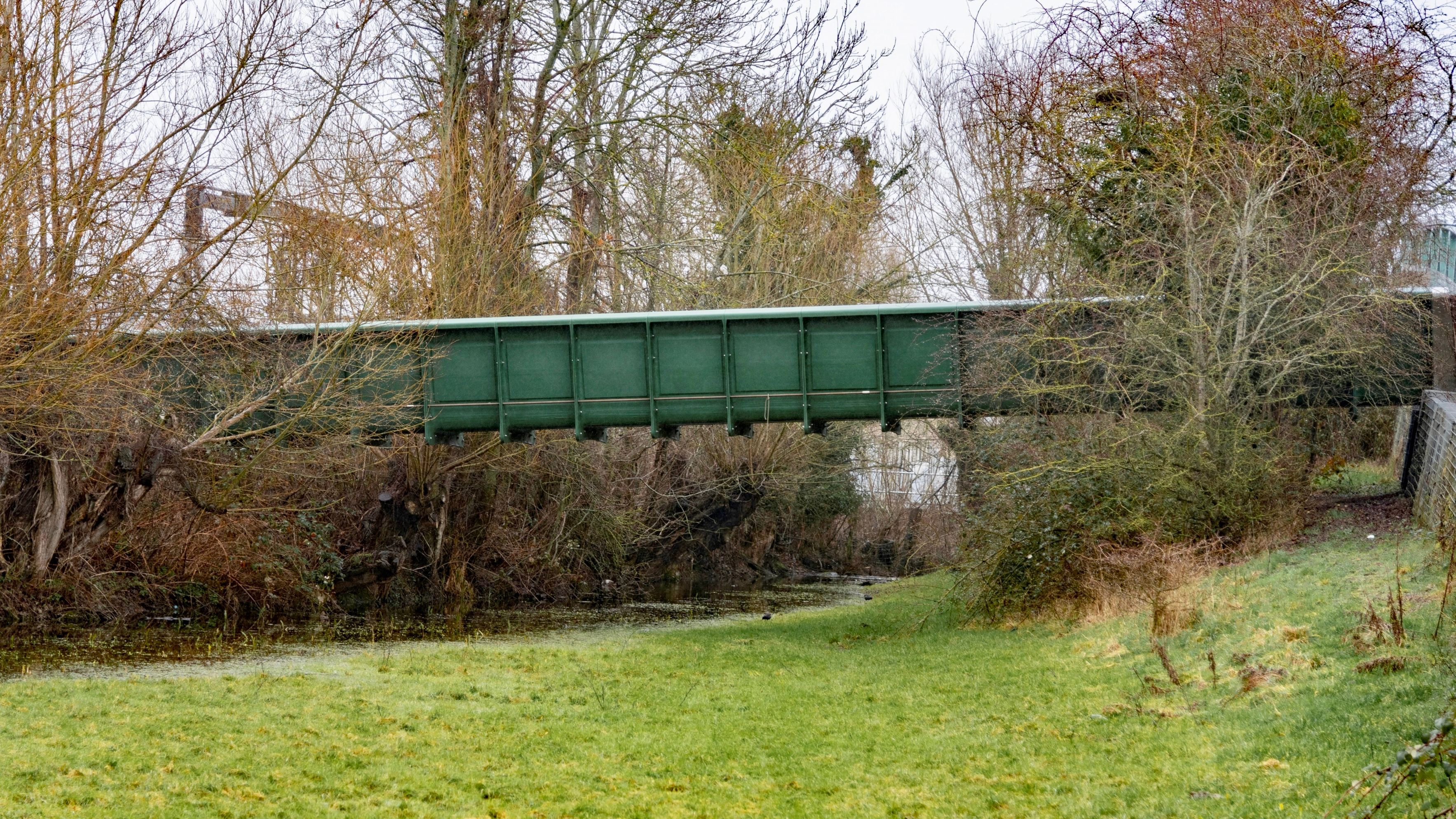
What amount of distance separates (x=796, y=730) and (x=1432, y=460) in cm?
1257

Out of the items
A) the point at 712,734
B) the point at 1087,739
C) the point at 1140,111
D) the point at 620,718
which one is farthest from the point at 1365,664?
the point at 1140,111

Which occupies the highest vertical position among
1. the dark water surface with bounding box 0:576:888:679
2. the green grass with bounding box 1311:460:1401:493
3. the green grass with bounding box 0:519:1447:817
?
the green grass with bounding box 1311:460:1401:493

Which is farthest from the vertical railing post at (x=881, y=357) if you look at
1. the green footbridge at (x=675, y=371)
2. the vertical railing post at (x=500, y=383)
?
the vertical railing post at (x=500, y=383)

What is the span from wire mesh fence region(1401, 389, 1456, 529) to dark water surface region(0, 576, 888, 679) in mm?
12647

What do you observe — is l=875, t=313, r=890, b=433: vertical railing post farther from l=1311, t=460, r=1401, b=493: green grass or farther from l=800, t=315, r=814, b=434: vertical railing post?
l=1311, t=460, r=1401, b=493: green grass

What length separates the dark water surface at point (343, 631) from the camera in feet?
60.7

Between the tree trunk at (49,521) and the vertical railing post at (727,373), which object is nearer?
the tree trunk at (49,521)

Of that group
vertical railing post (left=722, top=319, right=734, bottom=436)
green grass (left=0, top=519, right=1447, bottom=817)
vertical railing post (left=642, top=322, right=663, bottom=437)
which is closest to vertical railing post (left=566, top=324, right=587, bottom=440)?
vertical railing post (left=642, top=322, right=663, bottom=437)

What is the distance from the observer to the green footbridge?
24.4 m

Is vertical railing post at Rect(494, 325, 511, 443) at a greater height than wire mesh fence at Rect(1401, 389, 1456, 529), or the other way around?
vertical railing post at Rect(494, 325, 511, 443)

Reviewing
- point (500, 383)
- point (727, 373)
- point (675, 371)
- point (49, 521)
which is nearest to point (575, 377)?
point (500, 383)

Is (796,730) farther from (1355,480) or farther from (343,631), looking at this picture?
(1355,480)

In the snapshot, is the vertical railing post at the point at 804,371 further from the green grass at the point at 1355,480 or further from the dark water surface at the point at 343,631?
the green grass at the point at 1355,480

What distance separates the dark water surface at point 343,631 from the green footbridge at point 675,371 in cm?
377
